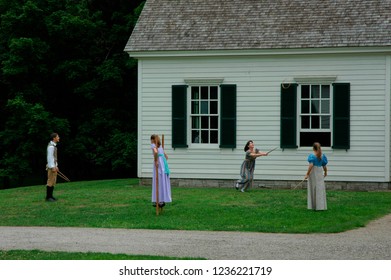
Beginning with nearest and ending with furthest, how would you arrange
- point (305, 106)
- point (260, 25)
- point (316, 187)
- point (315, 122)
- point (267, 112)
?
point (316, 187), point (315, 122), point (305, 106), point (267, 112), point (260, 25)

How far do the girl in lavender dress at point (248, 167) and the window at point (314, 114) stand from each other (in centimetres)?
177

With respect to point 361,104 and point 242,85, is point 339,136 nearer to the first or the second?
point 361,104

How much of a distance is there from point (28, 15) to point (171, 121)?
471 inches

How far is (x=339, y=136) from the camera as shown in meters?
27.3

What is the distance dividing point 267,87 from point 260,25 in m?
2.10

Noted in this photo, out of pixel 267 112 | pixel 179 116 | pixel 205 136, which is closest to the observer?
pixel 267 112

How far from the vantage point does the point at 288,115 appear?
2789 cm

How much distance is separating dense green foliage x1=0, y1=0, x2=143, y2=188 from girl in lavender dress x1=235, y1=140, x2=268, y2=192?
10224mm

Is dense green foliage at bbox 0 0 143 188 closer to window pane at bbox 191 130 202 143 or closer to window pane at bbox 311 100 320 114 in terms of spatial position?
window pane at bbox 191 130 202 143

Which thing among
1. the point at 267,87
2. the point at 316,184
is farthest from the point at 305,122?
the point at 316,184

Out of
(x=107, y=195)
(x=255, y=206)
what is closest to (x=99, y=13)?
(x=107, y=195)

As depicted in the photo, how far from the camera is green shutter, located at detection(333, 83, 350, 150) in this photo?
1072 inches

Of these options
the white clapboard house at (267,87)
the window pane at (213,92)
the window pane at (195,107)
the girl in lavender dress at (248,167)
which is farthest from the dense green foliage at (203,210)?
the window pane at (213,92)

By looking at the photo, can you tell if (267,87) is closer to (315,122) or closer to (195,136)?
(315,122)
